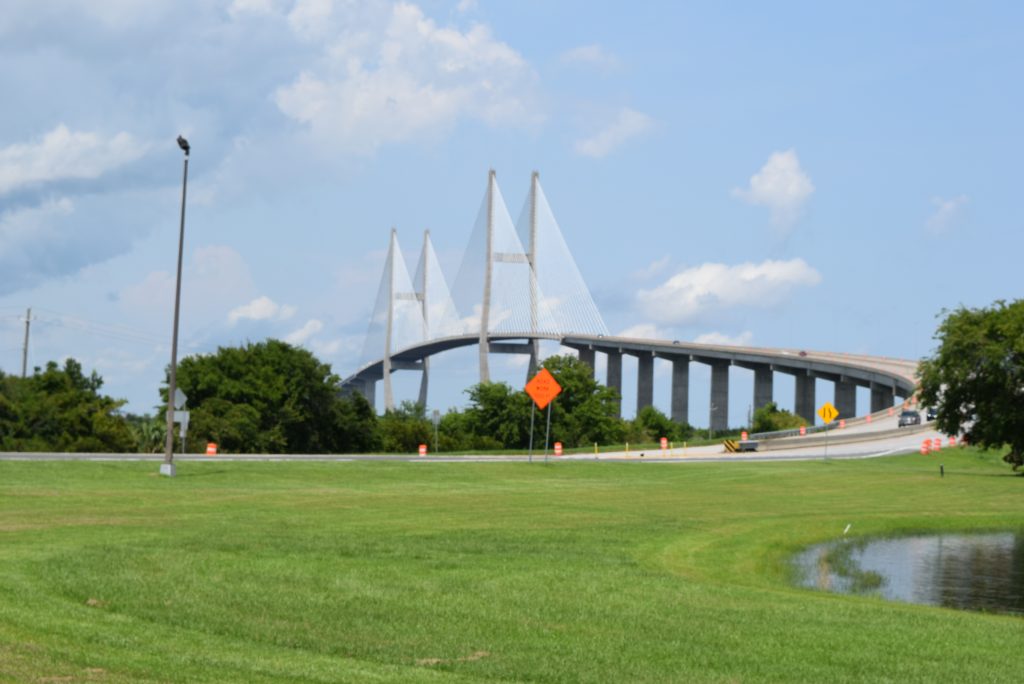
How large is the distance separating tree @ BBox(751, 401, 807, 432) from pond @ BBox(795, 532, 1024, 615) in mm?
95060

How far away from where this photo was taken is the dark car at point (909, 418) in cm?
10044

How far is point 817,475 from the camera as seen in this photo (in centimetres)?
5366

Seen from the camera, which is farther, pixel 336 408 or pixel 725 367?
pixel 725 367

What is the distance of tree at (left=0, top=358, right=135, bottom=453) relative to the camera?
6431 cm

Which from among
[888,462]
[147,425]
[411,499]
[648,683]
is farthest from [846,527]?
[147,425]

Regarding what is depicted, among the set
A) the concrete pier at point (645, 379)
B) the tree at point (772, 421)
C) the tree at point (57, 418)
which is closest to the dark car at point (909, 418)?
the tree at point (772, 421)

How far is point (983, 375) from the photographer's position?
184ft

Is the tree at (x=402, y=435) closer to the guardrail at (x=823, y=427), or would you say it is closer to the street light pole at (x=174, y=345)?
the guardrail at (x=823, y=427)

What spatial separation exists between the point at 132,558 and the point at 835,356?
11835cm

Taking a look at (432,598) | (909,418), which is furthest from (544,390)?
(909,418)

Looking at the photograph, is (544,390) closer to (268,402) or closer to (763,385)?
(268,402)

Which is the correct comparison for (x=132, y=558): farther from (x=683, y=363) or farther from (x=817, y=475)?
(x=683, y=363)

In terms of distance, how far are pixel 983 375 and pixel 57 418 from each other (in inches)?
1729

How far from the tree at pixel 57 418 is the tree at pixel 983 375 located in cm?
3967
